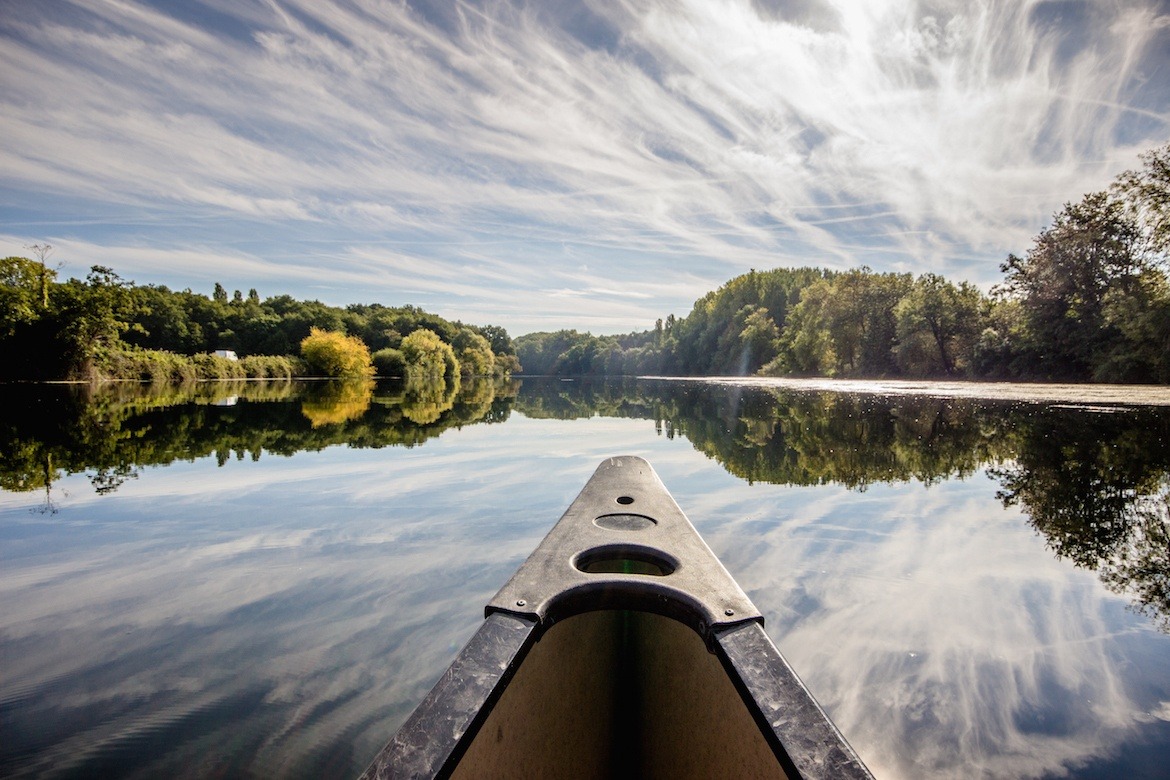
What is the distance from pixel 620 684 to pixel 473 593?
42.7 inches

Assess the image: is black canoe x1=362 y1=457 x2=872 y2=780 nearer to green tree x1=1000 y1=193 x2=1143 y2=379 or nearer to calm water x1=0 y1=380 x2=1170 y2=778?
calm water x1=0 y1=380 x2=1170 y2=778

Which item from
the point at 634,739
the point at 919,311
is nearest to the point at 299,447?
the point at 634,739

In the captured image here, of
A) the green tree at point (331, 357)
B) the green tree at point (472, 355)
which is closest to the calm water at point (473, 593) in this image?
the green tree at point (331, 357)

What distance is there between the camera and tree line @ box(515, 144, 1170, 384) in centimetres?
2108

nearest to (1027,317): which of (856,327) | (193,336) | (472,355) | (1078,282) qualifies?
(1078,282)

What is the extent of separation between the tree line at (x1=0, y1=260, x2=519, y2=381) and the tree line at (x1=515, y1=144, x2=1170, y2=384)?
36.7 metres

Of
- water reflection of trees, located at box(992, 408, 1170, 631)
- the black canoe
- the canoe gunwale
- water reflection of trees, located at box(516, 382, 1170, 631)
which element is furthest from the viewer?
water reflection of trees, located at box(516, 382, 1170, 631)

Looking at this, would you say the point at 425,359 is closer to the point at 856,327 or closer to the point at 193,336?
the point at 193,336

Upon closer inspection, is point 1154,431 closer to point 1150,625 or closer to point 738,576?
point 1150,625

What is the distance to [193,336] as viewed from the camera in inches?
2216

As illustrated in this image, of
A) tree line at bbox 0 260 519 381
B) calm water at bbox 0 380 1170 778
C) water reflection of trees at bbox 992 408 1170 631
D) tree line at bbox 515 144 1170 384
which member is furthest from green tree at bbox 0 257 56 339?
tree line at bbox 515 144 1170 384

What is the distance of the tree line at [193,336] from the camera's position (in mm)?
24328

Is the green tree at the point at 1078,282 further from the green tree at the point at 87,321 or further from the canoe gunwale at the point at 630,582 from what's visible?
the green tree at the point at 87,321

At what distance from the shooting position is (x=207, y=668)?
206 centimetres
